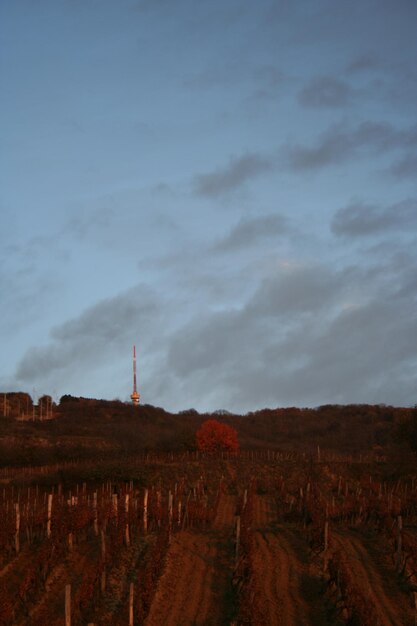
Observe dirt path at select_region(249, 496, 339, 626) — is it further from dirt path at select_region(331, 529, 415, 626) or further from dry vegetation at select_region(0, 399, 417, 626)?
dirt path at select_region(331, 529, 415, 626)

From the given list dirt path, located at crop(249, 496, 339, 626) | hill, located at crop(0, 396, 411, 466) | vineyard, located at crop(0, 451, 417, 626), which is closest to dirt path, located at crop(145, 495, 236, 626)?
vineyard, located at crop(0, 451, 417, 626)

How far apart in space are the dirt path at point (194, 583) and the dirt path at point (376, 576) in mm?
2738

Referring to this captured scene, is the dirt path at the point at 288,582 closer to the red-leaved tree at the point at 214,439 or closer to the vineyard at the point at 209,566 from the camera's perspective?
the vineyard at the point at 209,566

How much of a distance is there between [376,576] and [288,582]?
2.23 metres

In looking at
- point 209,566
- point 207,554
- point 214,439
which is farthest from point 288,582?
point 214,439

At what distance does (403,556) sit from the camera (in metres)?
17.9

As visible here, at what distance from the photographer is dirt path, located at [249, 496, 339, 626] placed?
1370 cm

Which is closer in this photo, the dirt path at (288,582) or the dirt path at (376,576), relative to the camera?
the dirt path at (288,582)

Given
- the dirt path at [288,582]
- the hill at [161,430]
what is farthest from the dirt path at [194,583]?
the hill at [161,430]

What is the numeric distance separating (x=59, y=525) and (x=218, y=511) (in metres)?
9.88

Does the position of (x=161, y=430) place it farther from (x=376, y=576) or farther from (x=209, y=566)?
(x=376, y=576)

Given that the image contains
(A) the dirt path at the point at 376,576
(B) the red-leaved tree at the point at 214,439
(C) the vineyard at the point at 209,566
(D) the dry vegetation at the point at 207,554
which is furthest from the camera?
(B) the red-leaved tree at the point at 214,439

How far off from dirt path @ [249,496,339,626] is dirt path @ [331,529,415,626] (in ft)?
2.91

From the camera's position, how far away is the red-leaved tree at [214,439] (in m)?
56.1
